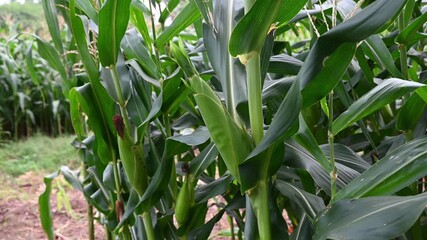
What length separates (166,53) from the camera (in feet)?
3.11

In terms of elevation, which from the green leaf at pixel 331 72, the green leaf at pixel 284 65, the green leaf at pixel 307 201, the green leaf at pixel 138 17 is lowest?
the green leaf at pixel 307 201

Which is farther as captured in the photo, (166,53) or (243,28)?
(166,53)

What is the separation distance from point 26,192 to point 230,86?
242 cm

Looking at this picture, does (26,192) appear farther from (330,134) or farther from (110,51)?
(330,134)

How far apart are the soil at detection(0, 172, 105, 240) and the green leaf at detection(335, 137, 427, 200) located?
1.53 metres

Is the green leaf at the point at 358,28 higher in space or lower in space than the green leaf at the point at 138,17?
lower

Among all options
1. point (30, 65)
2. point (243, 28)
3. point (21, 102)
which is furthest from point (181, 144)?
point (21, 102)

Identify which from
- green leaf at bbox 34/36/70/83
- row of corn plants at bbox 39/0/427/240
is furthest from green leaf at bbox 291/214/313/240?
green leaf at bbox 34/36/70/83

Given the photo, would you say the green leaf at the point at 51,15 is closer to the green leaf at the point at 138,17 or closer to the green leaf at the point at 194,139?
the green leaf at the point at 138,17

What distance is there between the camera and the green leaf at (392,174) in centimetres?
48

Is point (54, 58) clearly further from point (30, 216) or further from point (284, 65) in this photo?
point (30, 216)

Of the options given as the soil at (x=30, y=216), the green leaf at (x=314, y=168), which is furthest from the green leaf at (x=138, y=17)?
the soil at (x=30, y=216)

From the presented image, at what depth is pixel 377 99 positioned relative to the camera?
0.50m

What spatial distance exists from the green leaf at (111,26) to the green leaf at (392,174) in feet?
1.24
